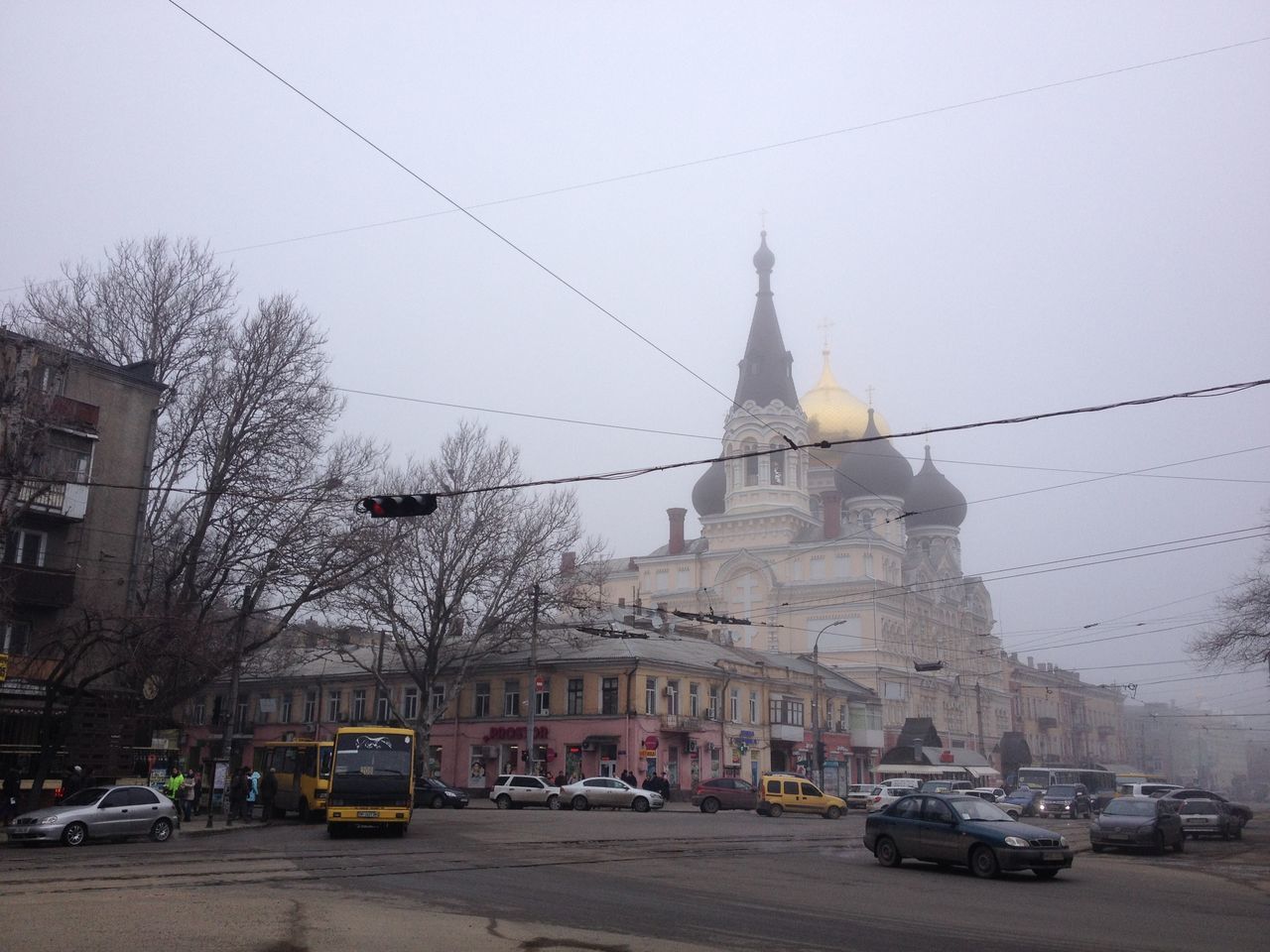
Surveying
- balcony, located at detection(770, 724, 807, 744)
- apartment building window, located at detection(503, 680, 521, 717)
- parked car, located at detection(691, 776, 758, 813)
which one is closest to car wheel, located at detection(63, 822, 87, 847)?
parked car, located at detection(691, 776, 758, 813)

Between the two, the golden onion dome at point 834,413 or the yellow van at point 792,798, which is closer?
the yellow van at point 792,798

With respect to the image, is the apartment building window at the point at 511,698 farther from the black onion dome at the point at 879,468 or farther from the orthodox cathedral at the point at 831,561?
the black onion dome at the point at 879,468

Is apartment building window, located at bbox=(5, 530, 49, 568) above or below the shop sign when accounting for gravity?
above

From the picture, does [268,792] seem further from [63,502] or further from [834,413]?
[834,413]

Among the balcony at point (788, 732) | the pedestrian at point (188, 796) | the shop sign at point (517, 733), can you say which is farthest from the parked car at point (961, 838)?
the balcony at point (788, 732)

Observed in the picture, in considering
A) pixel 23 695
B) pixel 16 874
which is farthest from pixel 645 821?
pixel 16 874

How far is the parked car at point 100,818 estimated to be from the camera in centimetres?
2100

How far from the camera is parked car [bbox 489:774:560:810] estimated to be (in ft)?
135

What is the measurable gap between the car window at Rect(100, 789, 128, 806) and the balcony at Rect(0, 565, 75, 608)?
371 inches

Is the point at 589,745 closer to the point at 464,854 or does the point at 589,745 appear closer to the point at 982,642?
the point at 464,854

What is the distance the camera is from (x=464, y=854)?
→ 19906 mm

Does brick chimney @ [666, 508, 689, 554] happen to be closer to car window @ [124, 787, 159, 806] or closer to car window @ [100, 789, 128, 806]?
car window @ [124, 787, 159, 806]

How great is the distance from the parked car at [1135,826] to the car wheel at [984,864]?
8.91 meters

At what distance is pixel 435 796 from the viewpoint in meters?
40.5
